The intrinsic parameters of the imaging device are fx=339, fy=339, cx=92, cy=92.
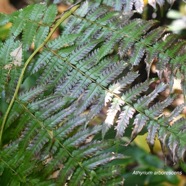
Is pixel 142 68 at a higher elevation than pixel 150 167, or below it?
higher

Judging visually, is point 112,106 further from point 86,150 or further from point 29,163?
point 29,163

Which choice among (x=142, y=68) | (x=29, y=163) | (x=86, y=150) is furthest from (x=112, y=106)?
(x=142, y=68)

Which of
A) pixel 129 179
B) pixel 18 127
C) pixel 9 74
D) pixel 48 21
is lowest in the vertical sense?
pixel 129 179

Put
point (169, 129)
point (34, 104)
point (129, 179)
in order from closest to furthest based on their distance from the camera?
point (169, 129) → point (34, 104) → point (129, 179)

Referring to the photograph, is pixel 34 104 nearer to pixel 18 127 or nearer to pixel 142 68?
pixel 18 127

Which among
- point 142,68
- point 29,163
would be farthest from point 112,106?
point 142,68

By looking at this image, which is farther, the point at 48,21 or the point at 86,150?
the point at 48,21

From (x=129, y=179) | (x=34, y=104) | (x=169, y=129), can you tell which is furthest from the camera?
(x=129, y=179)
